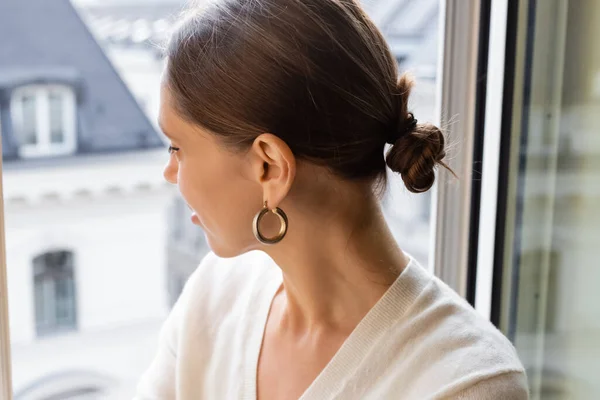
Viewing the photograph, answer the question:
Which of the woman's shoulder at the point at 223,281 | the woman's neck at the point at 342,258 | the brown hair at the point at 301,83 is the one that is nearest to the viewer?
the brown hair at the point at 301,83

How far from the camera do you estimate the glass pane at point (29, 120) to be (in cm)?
115

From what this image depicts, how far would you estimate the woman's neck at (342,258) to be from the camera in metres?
0.90

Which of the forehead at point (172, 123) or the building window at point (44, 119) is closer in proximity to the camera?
the forehead at point (172, 123)

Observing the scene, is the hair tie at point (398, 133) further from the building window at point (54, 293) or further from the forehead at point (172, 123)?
the building window at point (54, 293)

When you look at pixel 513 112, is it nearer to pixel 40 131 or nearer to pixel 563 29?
pixel 563 29

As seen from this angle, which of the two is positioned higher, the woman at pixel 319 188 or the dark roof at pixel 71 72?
the dark roof at pixel 71 72

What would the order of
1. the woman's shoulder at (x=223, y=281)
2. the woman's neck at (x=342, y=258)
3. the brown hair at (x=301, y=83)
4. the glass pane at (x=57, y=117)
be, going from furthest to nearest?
the glass pane at (x=57, y=117) → the woman's shoulder at (x=223, y=281) → the woman's neck at (x=342, y=258) → the brown hair at (x=301, y=83)

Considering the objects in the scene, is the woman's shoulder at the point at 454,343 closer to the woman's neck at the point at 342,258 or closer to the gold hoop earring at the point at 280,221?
the woman's neck at the point at 342,258

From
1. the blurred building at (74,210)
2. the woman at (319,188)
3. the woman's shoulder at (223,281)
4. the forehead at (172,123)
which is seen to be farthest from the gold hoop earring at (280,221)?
the blurred building at (74,210)

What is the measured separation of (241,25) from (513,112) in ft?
1.90

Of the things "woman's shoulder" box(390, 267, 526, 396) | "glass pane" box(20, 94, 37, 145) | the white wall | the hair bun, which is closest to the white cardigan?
"woman's shoulder" box(390, 267, 526, 396)

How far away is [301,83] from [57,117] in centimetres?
57

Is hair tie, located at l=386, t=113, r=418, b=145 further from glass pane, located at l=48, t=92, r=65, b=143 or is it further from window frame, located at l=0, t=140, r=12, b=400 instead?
glass pane, located at l=48, t=92, r=65, b=143

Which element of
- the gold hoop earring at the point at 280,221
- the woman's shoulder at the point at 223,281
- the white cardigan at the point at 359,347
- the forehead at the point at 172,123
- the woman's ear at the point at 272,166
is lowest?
the white cardigan at the point at 359,347
